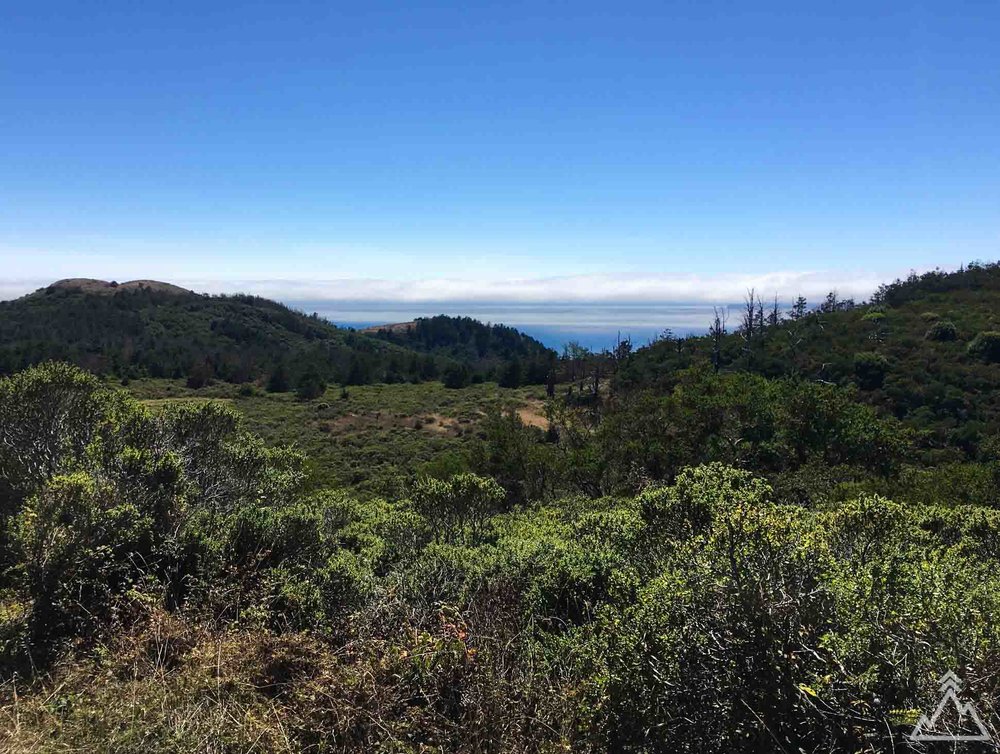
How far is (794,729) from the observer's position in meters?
2.58

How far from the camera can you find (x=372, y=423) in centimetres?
4653

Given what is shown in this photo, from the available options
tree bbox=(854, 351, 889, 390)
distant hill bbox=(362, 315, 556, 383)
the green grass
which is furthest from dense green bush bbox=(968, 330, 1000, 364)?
distant hill bbox=(362, 315, 556, 383)

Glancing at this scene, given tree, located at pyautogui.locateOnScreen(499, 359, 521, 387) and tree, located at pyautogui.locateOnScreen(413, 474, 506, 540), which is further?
tree, located at pyautogui.locateOnScreen(499, 359, 521, 387)

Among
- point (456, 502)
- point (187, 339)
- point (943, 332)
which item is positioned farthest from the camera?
point (187, 339)

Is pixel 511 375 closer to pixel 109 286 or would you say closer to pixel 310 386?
pixel 310 386

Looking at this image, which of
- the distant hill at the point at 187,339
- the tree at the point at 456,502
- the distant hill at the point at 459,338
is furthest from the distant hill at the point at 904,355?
the distant hill at the point at 459,338

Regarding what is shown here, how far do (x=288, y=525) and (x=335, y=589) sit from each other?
4.09 ft

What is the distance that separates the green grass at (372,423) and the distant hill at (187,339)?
6195 mm

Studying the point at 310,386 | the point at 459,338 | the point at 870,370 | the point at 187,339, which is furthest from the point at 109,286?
the point at 870,370

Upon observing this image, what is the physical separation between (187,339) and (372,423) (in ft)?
236

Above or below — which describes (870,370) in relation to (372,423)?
above

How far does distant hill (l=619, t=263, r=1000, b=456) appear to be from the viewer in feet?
110

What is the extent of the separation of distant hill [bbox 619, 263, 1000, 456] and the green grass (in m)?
15.5

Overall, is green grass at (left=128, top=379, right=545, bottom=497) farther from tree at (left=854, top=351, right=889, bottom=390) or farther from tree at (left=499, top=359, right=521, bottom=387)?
tree at (left=854, top=351, right=889, bottom=390)
